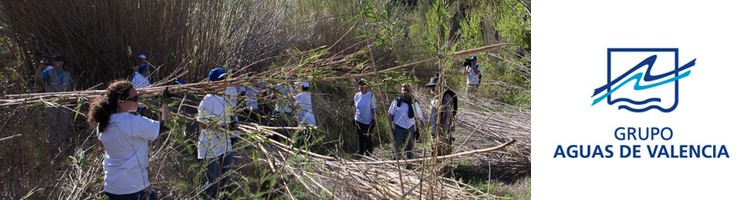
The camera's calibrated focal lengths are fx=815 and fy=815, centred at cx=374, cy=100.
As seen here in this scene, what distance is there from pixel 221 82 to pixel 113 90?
91 cm

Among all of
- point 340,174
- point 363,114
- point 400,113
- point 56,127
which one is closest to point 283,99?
point 340,174

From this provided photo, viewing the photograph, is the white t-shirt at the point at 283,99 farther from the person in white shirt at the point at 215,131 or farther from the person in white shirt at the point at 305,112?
the person in white shirt at the point at 215,131

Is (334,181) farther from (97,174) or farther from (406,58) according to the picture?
(406,58)

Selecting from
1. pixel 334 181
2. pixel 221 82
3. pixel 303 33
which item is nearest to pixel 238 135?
pixel 221 82

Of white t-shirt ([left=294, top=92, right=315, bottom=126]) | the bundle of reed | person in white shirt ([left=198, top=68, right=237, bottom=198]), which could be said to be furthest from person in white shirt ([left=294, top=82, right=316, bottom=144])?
person in white shirt ([left=198, top=68, right=237, bottom=198])

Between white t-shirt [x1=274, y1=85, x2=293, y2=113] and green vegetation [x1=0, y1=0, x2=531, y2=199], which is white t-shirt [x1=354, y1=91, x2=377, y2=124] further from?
white t-shirt [x1=274, y1=85, x2=293, y2=113]

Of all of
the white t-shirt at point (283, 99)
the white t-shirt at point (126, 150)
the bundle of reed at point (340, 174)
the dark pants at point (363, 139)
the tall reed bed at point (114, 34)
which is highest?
the tall reed bed at point (114, 34)

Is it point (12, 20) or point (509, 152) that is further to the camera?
point (12, 20)

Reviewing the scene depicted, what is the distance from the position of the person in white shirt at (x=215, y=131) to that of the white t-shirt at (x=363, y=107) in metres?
3.59

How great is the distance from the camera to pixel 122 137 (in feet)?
17.4

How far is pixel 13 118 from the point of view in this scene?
623 centimetres
